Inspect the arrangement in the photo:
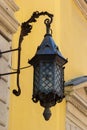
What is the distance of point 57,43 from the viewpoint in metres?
8.56

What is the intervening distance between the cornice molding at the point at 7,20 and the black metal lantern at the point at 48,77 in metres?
0.97

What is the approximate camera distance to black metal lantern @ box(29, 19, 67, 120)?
4648 millimetres

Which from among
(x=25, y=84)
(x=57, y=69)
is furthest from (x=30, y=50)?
(x=57, y=69)

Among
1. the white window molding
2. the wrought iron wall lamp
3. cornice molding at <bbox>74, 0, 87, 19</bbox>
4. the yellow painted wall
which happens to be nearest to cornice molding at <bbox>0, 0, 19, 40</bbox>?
the yellow painted wall

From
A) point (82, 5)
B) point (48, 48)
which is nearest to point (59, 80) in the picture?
point (48, 48)

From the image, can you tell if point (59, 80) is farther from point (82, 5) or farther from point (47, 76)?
point (82, 5)

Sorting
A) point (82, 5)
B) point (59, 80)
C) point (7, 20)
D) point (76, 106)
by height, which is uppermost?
point (82, 5)

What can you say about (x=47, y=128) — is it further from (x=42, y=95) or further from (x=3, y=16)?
(x=42, y=95)

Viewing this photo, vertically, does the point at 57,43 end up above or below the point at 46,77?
above

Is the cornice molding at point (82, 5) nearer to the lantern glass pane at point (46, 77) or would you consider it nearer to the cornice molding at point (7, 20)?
the cornice molding at point (7, 20)

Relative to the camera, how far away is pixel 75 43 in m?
9.70

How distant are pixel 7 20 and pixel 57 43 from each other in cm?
287

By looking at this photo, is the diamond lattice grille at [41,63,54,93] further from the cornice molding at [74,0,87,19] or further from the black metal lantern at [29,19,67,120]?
the cornice molding at [74,0,87,19]

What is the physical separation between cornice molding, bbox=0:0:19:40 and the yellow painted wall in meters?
0.85
